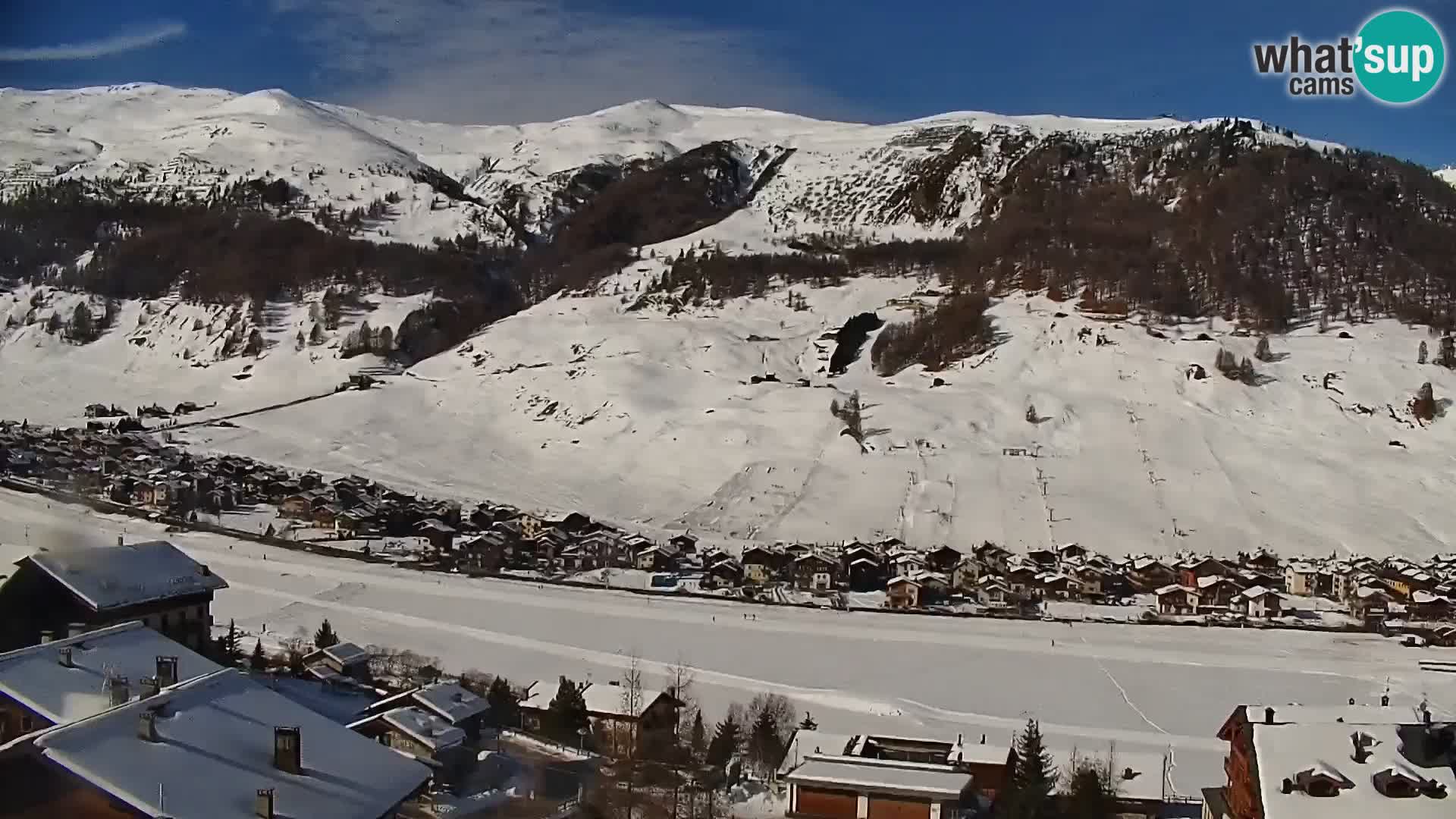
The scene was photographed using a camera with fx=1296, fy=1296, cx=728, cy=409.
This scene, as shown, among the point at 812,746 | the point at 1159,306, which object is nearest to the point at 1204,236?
the point at 1159,306

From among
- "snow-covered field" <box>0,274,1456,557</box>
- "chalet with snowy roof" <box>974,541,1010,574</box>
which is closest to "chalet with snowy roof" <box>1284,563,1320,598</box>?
"snow-covered field" <box>0,274,1456,557</box>

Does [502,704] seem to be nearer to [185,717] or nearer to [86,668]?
[86,668]

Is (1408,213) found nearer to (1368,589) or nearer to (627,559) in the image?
(1368,589)

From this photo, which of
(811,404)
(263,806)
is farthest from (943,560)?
(263,806)

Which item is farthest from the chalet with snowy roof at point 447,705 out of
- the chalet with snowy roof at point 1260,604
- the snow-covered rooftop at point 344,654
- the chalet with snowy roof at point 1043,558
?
the chalet with snowy roof at point 1043,558

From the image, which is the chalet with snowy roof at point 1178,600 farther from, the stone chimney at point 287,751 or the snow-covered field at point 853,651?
the stone chimney at point 287,751

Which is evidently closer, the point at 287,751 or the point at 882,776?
the point at 287,751
